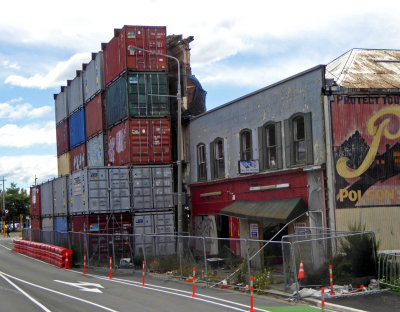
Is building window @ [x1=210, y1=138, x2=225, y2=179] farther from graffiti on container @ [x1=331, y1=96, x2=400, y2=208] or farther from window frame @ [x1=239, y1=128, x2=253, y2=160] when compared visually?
graffiti on container @ [x1=331, y1=96, x2=400, y2=208]

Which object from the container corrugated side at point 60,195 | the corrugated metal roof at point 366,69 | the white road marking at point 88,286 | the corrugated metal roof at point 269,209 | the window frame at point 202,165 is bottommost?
the white road marking at point 88,286

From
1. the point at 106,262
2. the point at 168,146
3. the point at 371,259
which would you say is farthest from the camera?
the point at 168,146

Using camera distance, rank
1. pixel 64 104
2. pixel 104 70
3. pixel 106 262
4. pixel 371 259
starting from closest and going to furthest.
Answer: pixel 371 259 < pixel 106 262 < pixel 104 70 < pixel 64 104

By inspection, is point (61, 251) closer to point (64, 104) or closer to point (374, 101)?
point (374, 101)

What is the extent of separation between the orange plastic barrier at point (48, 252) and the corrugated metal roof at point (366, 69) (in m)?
15.4

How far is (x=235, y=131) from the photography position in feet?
87.2

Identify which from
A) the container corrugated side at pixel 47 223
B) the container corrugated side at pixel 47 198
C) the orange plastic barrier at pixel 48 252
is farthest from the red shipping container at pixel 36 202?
the orange plastic barrier at pixel 48 252

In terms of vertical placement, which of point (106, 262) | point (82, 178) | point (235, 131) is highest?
point (235, 131)

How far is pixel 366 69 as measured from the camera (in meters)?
22.4

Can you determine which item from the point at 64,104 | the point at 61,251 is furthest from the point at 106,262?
the point at 64,104

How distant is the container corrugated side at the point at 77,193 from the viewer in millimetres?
29094

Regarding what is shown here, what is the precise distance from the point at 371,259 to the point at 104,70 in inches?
905

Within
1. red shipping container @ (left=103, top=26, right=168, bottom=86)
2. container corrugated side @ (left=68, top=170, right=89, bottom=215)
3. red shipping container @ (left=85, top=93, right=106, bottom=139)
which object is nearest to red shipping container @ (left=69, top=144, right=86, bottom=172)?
red shipping container @ (left=85, top=93, right=106, bottom=139)

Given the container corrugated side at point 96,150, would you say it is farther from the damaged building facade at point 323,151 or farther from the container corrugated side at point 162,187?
the damaged building facade at point 323,151
